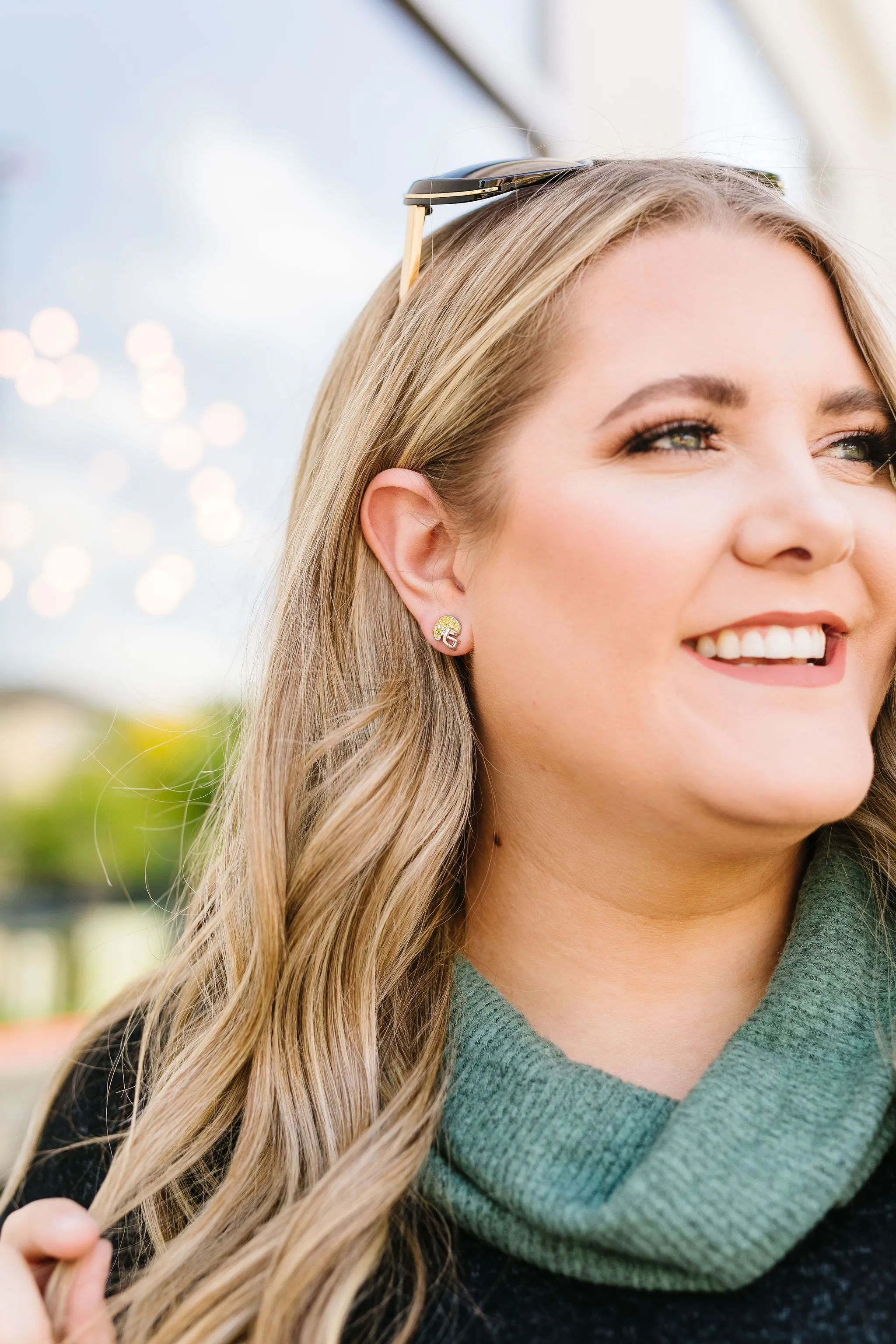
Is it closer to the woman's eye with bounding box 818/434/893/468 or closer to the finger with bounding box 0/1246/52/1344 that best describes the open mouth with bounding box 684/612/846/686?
the woman's eye with bounding box 818/434/893/468

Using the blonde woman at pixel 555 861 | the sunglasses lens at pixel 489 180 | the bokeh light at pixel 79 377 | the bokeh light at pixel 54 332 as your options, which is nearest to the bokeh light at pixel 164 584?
the bokeh light at pixel 79 377

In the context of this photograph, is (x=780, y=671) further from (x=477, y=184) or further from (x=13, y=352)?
(x=13, y=352)

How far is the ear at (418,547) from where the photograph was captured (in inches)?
51.5

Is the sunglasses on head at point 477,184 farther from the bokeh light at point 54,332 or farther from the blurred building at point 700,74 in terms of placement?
the bokeh light at point 54,332

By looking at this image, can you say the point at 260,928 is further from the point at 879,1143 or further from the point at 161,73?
the point at 161,73

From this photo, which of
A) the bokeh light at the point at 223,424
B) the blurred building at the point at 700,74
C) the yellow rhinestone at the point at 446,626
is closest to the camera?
the yellow rhinestone at the point at 446,626

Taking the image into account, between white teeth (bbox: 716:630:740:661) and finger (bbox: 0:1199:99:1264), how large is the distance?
2.63 feet

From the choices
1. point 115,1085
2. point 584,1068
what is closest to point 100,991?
point 115,1085

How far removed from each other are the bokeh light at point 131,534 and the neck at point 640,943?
1.49m

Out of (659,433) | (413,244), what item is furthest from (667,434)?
(413,244)

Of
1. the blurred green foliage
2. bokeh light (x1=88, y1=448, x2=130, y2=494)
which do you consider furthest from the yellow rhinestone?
bokeh light (x1=88, y1=448, x2=130, y2=494)

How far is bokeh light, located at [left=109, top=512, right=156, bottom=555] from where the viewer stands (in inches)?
96.1

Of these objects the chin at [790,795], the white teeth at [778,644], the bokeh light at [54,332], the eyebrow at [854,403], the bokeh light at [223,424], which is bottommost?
the chin at [790,795]

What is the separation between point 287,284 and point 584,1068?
7.21ft
